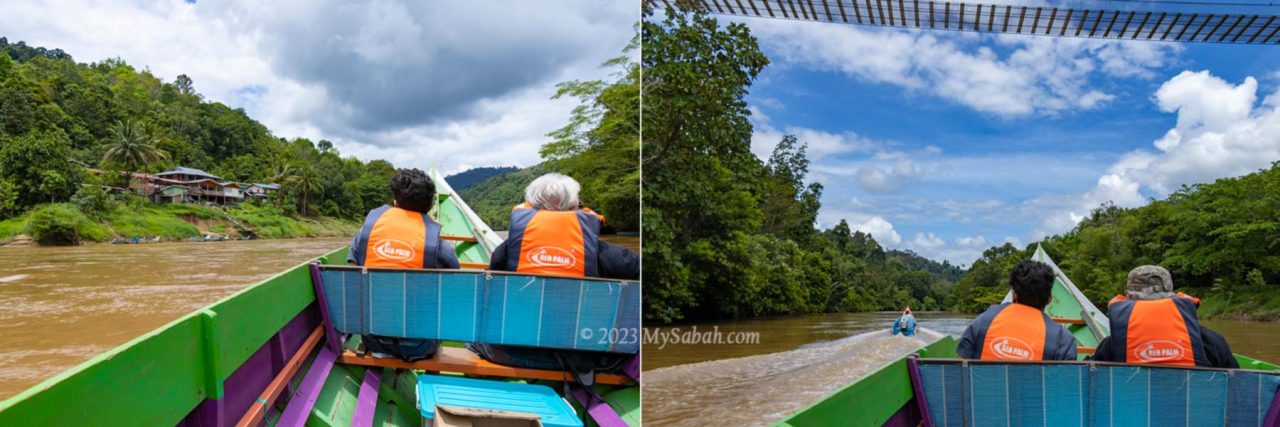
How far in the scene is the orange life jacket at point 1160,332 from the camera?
237 centimetres

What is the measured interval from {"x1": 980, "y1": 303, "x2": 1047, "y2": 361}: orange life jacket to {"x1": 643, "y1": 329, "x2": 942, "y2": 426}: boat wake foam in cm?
230

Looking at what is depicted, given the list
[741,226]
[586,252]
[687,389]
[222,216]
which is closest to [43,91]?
[222,216]

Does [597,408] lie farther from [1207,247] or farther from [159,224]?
[159,224]

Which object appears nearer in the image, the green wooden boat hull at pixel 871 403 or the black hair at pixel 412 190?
the green wooden boat hull at pixel 871 403

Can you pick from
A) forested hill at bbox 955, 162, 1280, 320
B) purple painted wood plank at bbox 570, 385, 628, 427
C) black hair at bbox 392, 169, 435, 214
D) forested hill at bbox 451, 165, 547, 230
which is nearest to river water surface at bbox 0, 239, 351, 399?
forested hill at bbox 451, 165, 547, 230

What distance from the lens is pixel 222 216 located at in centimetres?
3912

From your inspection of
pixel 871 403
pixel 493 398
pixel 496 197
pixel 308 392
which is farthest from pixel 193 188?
pixel 871 403

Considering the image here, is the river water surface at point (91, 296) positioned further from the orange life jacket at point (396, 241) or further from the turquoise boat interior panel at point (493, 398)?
the turquoise boat interior panel at point (493, 398)

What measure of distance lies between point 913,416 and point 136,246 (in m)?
33.7

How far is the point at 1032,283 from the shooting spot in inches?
93.4

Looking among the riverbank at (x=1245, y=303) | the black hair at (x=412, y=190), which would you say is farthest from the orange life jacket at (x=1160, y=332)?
the riverbank at (x=1245, y=303)

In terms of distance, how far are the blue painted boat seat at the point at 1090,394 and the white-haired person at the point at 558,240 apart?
98 cm

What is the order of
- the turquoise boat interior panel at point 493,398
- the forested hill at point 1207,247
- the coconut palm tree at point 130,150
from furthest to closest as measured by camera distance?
the coconut palm tree at point 130,150 → the forested hill at point 1207,247 → the turquoise boat interior panel at point 493,398

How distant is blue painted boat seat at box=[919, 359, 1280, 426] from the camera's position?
6.25 feet
